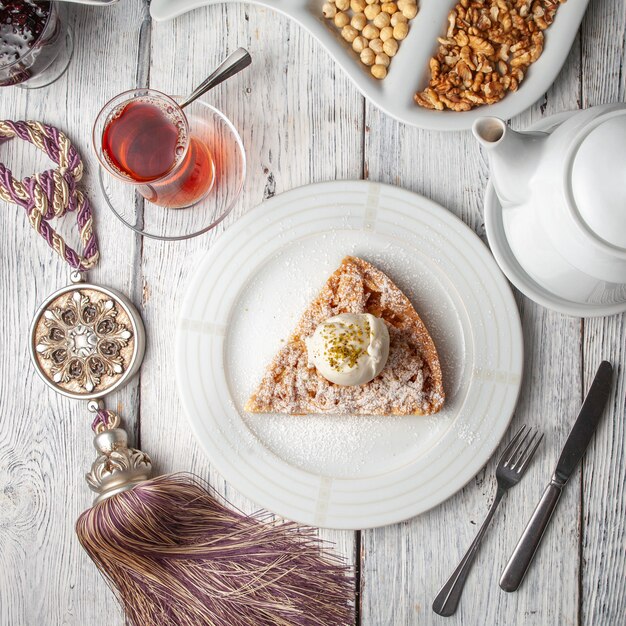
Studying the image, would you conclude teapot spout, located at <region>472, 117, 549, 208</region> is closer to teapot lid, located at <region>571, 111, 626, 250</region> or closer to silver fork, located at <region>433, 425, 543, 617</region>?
teapot lid, located at <region>571, 111, 626, 250</region>

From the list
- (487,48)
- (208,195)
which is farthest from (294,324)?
(487,48)

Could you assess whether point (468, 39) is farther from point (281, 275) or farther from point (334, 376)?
point (334, 376)

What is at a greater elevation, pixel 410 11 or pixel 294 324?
pixel 410 11

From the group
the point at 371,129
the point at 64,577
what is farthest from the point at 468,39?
the point at 64,577

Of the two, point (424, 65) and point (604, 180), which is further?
point (424, 65)

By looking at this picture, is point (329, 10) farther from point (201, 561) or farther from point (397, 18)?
point (201, 561)

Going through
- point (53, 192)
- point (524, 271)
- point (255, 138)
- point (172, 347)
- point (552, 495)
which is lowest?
point (552, 495)
